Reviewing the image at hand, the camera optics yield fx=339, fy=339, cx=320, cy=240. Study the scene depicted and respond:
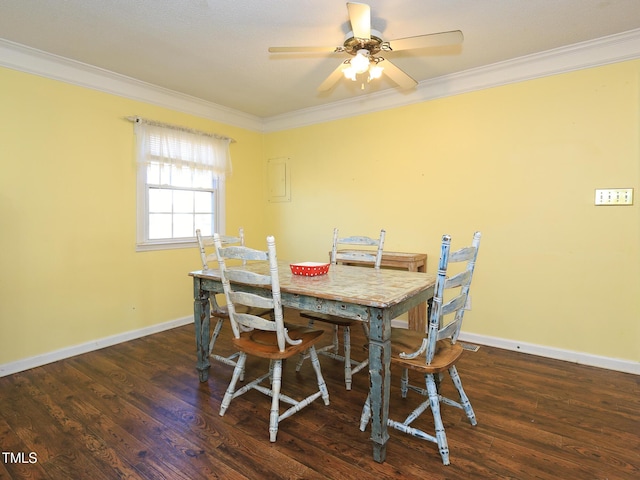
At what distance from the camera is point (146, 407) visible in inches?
77.4

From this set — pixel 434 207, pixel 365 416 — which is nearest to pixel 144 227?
pixel 365 416

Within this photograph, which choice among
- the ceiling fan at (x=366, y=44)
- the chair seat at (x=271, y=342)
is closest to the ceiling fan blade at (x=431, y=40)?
the ceiling fan at (x=366, y=44)

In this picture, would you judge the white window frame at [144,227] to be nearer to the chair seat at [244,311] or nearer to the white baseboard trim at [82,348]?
the white baseboard trim at [82,348]

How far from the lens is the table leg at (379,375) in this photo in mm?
1480

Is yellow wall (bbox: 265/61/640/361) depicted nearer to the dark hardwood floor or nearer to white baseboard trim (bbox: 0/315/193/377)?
the dark hardwood floor

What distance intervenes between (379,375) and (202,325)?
1.28m

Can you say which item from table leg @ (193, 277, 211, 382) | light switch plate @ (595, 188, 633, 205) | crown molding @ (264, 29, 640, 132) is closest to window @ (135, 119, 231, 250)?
crown molding @ (264, 29, 640, 132)

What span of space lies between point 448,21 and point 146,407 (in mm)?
2995

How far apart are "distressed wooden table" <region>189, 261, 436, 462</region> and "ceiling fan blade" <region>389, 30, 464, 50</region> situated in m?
1.30

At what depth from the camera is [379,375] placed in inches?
59.0

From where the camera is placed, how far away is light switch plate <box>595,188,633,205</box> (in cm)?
239

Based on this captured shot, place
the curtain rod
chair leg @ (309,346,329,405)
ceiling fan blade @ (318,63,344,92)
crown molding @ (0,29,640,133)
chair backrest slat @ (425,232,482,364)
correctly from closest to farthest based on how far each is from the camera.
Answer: chair backrest slat @ (425,232,482,364), chair leg @ (309,346,329,405), ceiling fan blade @ (318,63,344,92), crown molding @ (0,29,640,133), the curtain rod

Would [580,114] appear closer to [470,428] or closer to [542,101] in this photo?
[542,101]

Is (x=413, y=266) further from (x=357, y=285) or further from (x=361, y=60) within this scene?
(x=361, y=60)
